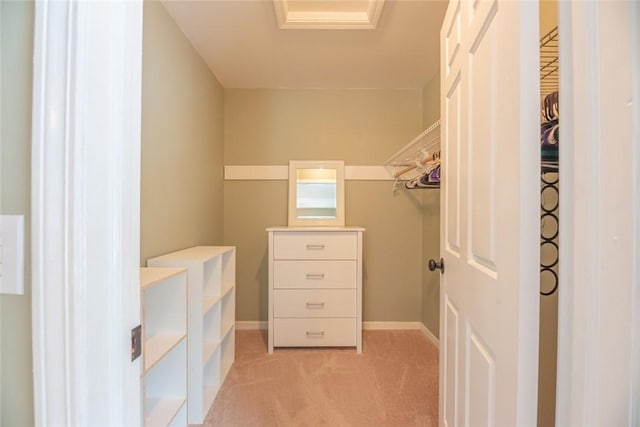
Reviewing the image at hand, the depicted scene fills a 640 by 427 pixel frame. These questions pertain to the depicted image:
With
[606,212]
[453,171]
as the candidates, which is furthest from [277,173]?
[606,212]

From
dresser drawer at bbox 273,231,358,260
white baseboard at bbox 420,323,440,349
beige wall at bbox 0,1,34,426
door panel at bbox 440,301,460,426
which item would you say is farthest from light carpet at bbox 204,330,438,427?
beige wall at bbox 0,1,34,426

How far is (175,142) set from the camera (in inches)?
70.6

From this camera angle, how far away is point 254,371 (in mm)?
1992

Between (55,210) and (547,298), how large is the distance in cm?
125

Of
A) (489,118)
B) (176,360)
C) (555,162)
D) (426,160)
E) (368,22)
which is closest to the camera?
(489,118)

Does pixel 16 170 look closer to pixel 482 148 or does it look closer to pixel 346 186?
pixel 482 148

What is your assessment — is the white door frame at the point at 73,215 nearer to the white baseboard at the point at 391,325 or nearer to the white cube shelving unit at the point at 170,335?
the white cube shelving unit at the point at 170,335

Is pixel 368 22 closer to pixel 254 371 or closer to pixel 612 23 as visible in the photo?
pixel 612 23

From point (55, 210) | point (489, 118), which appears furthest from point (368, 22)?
point (55, 210)

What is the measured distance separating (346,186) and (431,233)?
2.83ft

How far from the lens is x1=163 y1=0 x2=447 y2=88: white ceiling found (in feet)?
5.52

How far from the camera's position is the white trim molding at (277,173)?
2723mm

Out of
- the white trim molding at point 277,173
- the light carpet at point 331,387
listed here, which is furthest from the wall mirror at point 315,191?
the light carpet at point 331,387

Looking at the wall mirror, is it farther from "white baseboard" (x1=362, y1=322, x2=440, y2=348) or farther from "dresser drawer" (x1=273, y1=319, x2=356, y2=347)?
"white baseboard" (x1=362, y1=322, x2=440, y2=348)
